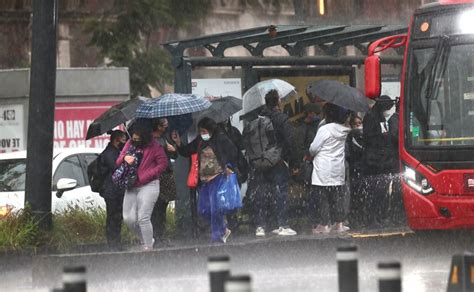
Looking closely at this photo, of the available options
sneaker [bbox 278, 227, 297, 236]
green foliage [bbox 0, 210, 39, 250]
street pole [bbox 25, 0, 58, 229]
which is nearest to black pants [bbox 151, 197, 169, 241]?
street pole [bbox 25, 0, 58, 229]

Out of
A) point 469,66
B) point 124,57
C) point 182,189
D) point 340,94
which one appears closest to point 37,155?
point 182,189

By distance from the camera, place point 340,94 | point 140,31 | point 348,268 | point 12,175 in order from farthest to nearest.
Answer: point 140,31, point 12,175, point 340,94, point 348,268

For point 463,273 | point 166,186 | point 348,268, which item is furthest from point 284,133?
point 348,268

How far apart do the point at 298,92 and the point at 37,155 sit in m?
4.31

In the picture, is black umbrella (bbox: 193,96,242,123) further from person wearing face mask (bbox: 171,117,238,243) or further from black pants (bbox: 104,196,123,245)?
black pants (bbox: 104,196,123,245)

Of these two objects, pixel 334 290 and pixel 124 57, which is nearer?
pixel 334 290

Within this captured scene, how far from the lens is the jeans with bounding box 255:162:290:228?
60.7 ft

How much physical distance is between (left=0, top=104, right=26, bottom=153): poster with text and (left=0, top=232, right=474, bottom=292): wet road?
8733 mm

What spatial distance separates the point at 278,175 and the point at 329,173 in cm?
67

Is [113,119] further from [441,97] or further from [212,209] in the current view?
[441,97]

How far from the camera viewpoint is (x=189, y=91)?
18953mm

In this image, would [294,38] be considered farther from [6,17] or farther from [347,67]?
[6,17]

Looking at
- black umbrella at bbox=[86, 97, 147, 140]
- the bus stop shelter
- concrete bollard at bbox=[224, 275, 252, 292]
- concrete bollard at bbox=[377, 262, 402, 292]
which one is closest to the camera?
concrete bollard at bbox=[224, 275, 252, 292]

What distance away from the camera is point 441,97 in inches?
698
